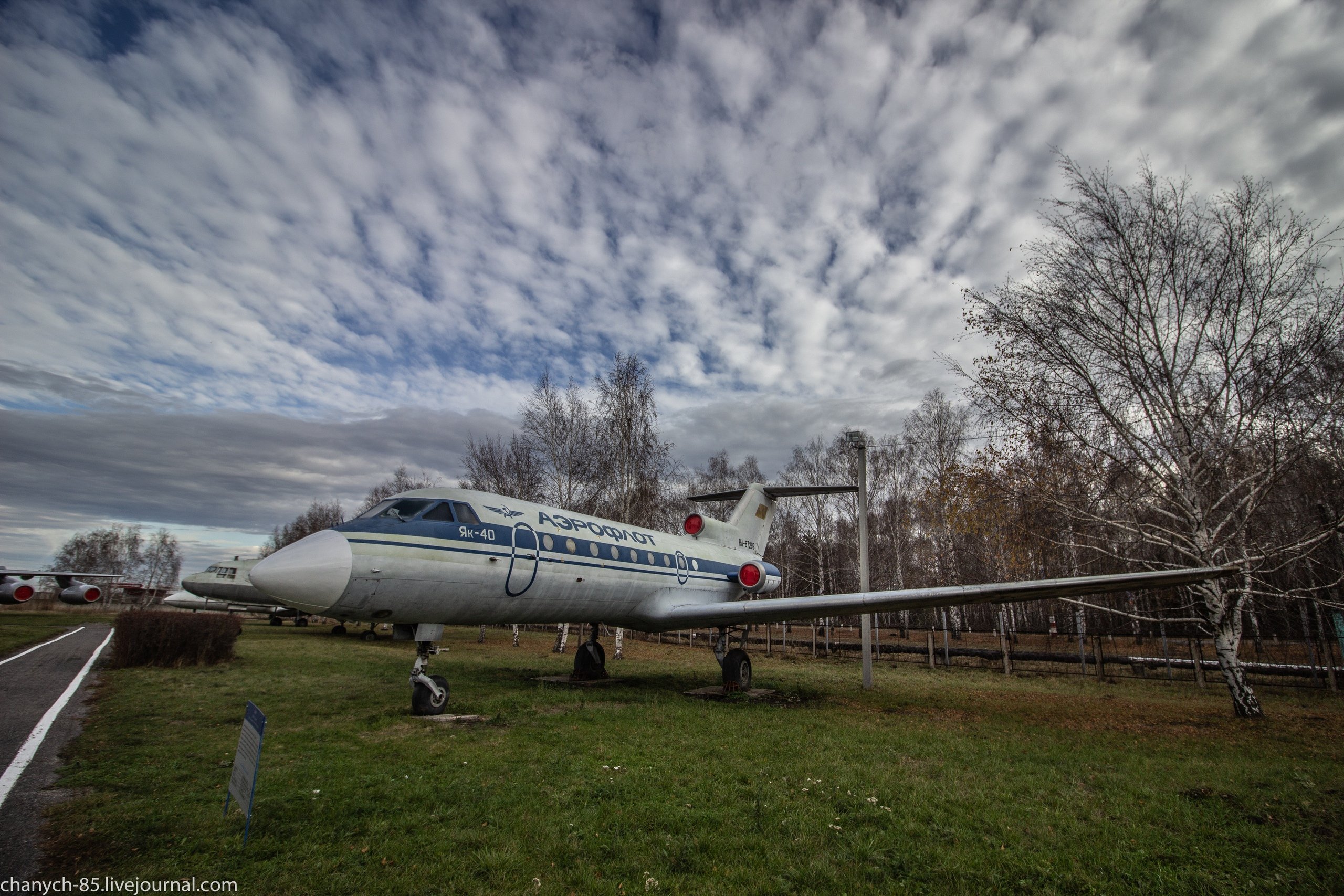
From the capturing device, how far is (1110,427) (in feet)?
41.9

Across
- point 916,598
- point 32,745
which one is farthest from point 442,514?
point 916,598

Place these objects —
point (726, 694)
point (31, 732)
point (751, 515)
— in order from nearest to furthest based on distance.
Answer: point (31, 732) < point (726, 694) < point (751, 515)

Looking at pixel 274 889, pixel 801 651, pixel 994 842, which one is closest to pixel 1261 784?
pixel 994 842

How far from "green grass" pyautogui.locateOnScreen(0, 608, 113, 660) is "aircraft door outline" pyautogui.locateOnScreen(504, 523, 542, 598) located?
15.2 meters

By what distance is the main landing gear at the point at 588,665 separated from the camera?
14.3 metres

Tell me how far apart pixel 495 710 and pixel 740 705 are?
4.93 m

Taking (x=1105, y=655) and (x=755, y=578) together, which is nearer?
(x=755, y=578)

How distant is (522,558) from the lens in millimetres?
10297

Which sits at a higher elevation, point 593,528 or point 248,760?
point 593,528

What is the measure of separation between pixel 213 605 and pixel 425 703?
33981 mm

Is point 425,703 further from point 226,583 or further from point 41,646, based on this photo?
point 226,583

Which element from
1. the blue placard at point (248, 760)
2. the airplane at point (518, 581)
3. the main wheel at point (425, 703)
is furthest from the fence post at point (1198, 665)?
the blue placard at point (248, 760)

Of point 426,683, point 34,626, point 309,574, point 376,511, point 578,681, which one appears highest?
point 376,511

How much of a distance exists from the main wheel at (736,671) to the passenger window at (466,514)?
7.00 m
